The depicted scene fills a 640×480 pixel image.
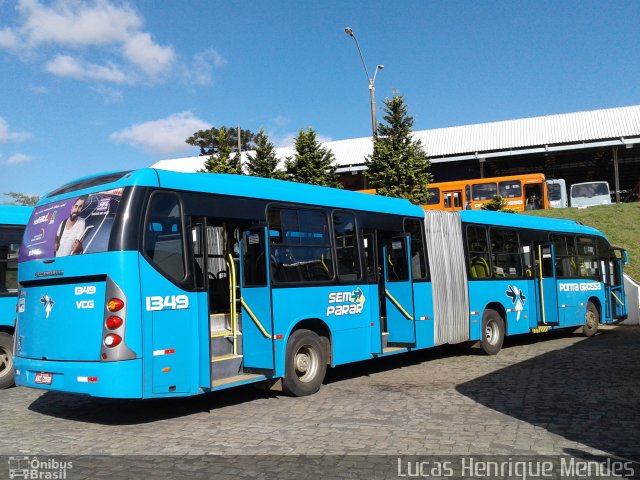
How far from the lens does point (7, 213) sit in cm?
1048

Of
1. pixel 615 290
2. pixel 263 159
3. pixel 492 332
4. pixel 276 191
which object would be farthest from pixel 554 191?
pixel 276 191

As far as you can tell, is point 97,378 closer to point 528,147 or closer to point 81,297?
point 81,297

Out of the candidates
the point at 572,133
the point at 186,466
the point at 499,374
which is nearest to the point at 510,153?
the point at 572,133

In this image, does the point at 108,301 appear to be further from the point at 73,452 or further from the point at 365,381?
the point at 365,381

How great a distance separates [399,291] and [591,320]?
8.50m

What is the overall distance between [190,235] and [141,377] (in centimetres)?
178

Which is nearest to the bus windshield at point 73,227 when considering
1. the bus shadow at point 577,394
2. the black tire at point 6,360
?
the black tire at point 6,360

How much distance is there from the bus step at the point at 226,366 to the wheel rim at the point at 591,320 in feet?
39.9

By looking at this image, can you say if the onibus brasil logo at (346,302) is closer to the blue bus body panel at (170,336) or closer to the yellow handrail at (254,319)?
the yellow handrail at (254,319)

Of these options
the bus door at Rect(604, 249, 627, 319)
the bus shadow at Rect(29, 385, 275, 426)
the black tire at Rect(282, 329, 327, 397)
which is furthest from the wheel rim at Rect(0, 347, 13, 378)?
the bus door at Rect(604, 249, 627, 319)

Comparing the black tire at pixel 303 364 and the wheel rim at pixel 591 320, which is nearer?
the black tire at pixel 303 364

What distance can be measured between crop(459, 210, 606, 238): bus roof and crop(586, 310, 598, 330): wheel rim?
2.27 meters

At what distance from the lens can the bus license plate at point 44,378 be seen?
7157 millimetres

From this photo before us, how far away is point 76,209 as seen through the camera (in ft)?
24.6
